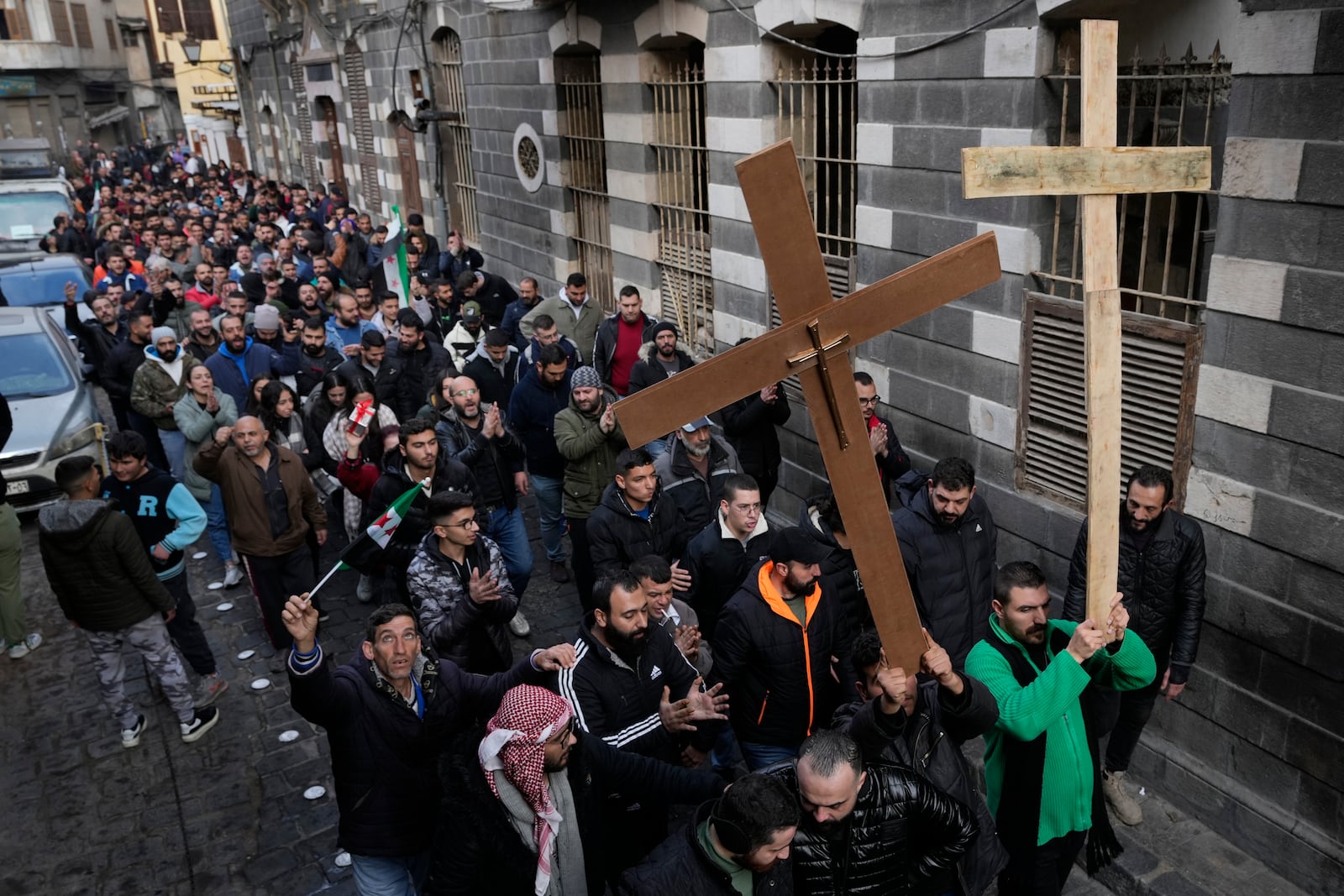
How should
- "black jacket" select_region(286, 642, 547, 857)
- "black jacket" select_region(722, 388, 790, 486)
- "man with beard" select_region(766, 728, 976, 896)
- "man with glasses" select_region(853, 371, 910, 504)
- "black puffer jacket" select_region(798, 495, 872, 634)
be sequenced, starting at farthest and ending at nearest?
1. "black jacket" select_region(722, 388, 790, 486)
2. "man with glasses" select_region(853, 371, 910, 504)
3. "black puffer jacket" select_region(798, 495, 872, 634)
4. "black jacket" select_region(286, 642, 547, 857)
5. "man with beard" select_region(766, 728, 976, 896)

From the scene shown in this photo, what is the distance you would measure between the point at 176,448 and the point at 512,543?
11.5 ft

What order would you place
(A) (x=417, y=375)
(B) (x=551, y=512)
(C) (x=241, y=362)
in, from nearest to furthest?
(B) (x=551, y=512) < (A) (x=417, y=375) < (C) (x=241, y=362)

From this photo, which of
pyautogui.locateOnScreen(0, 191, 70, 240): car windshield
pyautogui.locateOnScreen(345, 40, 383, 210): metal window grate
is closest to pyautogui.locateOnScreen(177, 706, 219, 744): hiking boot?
pyautogui.locateOnScreen(345, 40, 383, 210): metal window grate

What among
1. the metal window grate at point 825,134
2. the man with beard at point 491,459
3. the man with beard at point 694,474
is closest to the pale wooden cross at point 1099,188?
the man with beard at point 694,474

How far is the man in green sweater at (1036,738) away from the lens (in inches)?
155

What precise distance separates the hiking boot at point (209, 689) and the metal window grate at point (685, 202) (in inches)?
217

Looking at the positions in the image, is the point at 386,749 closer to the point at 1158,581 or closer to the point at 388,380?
the point at 1158,581

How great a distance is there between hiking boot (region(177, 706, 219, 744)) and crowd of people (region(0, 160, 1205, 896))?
0.10 ft

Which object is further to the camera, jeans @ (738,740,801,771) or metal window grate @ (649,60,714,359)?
metal window grate @ (649,60,714,359)

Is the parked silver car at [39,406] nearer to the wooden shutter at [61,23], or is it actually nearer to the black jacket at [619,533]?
the black jacket at [619,533]

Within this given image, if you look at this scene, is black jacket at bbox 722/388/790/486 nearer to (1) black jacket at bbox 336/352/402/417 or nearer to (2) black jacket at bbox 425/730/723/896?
(1) black jacket at bbox 336/352/402/417

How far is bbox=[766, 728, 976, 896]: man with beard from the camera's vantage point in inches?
132

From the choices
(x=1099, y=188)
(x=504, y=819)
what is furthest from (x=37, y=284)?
(x=1099, y=188)

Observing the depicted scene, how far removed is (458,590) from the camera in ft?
17.7
